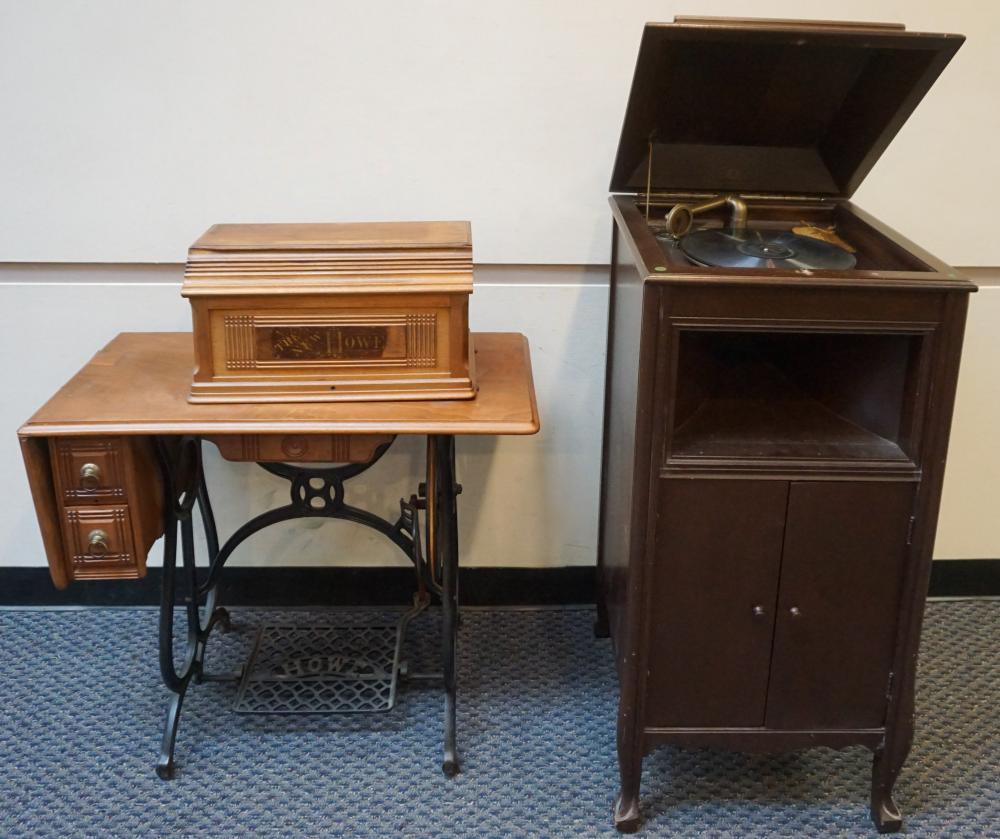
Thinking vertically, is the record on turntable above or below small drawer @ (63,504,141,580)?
above

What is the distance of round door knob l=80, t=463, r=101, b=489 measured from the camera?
1922 mm

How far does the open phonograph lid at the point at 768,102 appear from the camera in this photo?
174cm

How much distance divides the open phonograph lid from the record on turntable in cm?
18

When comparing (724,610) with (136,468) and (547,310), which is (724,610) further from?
(136,468)

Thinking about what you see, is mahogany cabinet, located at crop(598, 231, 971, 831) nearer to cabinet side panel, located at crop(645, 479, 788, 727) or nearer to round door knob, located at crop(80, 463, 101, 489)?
cabinet side panel, located at crop(645, 479, 788, 727)

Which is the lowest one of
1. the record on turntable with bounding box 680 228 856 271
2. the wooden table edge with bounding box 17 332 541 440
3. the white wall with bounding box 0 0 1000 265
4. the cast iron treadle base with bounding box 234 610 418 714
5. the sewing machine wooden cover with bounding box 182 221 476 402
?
the cast iron treadle base with bounding box 234 610 418 714

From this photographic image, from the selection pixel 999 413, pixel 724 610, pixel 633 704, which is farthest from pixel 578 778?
pixel 999 413

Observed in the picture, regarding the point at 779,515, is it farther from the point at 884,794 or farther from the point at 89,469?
the point at 89,469

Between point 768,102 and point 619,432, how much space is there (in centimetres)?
71

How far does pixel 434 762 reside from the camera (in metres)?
2.18

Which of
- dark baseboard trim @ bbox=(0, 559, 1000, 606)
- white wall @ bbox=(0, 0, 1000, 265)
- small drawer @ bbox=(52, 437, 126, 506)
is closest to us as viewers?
small drawer @ bbox=(52, 437, 126, 506)

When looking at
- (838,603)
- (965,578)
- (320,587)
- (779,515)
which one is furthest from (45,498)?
(965,578)

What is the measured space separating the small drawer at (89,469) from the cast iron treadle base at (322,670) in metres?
0.60

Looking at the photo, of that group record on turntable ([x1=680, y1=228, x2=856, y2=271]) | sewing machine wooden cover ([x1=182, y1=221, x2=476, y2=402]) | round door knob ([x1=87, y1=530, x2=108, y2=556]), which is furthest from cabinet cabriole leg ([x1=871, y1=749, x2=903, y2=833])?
round door knob ([x1=87, y1=530, x2=108, y2=556])
